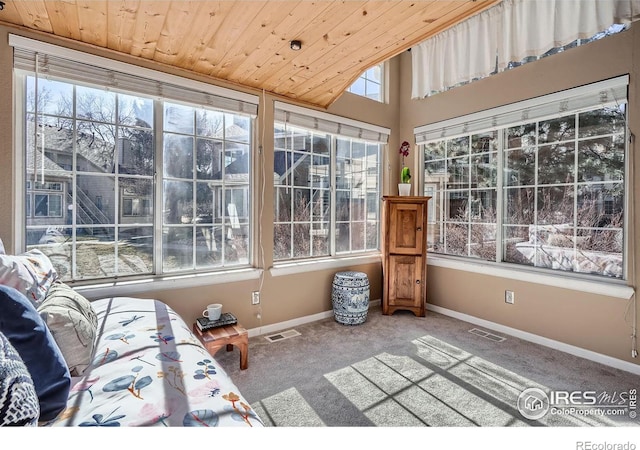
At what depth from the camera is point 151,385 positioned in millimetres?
1161

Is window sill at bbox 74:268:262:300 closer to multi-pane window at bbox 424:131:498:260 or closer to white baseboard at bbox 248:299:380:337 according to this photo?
white baseboard at bbox 248:299:380:337

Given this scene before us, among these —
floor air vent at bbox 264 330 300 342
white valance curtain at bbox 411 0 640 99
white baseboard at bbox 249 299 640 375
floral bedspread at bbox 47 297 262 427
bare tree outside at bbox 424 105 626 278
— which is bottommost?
floor air vent at bbox 264 330 300 342

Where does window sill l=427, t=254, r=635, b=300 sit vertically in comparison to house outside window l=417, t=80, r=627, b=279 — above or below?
below

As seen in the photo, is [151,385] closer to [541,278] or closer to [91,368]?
[91,368]

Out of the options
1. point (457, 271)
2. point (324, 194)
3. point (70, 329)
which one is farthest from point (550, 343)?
point (70, 329)

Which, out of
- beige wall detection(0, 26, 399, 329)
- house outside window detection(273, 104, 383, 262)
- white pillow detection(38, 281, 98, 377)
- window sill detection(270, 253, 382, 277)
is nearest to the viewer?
white pillow detection(38, 281, 98, 377)

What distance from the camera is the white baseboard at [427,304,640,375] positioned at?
2.31m

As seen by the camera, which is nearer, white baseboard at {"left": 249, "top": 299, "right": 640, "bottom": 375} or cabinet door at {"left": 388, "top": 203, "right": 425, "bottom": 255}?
white baseboard at {"left": 249, "top": 299, "right": 640, "bottom": 375}

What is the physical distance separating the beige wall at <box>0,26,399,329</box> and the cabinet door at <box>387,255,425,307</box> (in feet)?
1.20

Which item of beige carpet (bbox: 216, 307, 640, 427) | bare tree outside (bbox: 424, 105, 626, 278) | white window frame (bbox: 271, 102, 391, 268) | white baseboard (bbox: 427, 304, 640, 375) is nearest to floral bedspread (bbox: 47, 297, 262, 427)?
beige carpet (bbox: 216, 307, 640, 427)

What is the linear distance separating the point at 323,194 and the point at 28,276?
2.55 m

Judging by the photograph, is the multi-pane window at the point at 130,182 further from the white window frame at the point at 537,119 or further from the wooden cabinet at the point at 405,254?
the white window frame at the point at 537,119

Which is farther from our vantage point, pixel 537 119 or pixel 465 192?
pixel 465 192

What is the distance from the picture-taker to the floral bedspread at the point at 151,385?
39.3 inches
